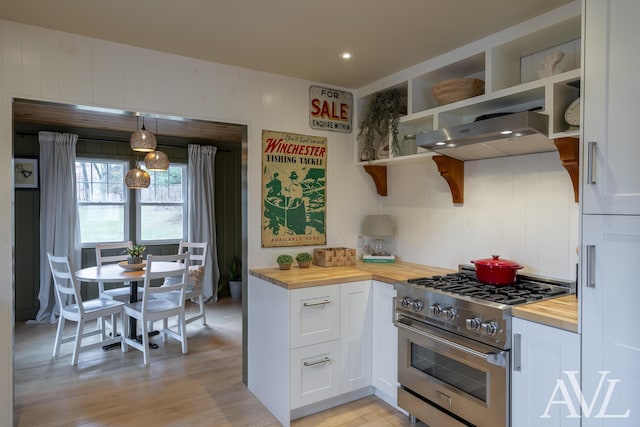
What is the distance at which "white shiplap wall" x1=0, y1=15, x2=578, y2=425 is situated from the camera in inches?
88.5

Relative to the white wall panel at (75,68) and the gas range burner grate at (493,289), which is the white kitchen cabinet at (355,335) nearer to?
the gas range burner grate at (493,289)

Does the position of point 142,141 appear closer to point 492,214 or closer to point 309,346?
point 309,346

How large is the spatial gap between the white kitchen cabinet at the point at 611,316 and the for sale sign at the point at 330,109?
2.11m

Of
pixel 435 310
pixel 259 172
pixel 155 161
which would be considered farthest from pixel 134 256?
pixel 435 310

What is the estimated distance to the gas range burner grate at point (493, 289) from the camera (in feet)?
6.57

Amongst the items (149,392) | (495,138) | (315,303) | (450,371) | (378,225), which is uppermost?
(495,138)

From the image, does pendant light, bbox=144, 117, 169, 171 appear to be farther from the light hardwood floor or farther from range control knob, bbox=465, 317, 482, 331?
range control knob, bbox=465, 317, 482, 331

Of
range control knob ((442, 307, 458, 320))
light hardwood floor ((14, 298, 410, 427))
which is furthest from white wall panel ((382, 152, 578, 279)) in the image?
light hardwood floor ((14, 298, 410, 427))

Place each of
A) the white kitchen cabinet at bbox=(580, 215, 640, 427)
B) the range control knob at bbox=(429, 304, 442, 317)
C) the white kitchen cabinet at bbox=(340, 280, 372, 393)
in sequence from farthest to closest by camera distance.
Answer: the white kitchen cabinet at bbox=(340, 280, 372, 393) → the range control knob at bbox=(429, 304, 442, 317) → the white kitchen cabinet at bbox=(580, 215, 640, 427)

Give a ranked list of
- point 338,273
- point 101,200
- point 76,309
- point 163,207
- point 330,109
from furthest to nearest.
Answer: point 163,207 → point 101,200 → point 76,309 → point 330,109 → point 338,273

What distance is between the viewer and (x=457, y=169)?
2779 millimetres

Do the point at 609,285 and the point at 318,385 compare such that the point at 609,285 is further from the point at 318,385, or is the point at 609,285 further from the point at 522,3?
the point at 318,385

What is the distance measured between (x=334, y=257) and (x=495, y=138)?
146 cm

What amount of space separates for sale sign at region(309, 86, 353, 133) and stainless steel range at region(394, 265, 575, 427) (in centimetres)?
149
